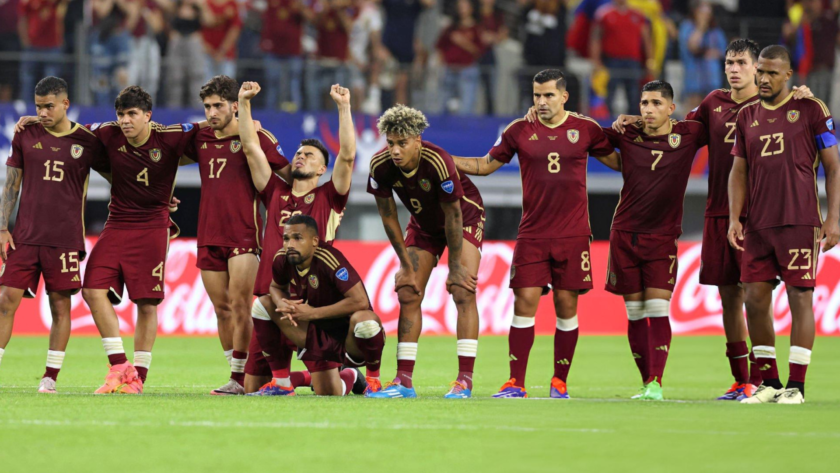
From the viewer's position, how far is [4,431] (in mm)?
6043

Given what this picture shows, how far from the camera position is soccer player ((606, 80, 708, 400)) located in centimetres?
880

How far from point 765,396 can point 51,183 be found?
5524 millimetres

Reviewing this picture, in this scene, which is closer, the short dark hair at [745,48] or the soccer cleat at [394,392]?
the soccer cleat at [394,392]

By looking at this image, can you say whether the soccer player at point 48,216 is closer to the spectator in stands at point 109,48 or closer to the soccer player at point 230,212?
the soccer player at point 230,212

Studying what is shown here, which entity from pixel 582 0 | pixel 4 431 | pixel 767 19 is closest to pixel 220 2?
pixel 582 0

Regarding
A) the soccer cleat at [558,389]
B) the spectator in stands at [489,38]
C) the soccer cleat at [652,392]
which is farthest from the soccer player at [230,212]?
the spectator in stands at [489,38]

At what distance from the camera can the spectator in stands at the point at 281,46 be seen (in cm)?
1850

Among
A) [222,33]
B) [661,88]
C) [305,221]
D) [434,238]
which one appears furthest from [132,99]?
[222,33]

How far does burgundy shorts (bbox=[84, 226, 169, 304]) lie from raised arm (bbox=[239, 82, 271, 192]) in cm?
97

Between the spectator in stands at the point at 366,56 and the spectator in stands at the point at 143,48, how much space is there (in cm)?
307

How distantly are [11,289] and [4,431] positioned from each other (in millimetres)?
3116

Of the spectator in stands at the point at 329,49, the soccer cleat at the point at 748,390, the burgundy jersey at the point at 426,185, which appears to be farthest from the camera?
the spectator in stands at the point at 329,49

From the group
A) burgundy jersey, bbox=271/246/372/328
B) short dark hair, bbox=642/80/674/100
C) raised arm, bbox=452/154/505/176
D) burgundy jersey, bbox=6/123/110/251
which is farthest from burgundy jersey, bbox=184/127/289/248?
short dark hair, bbox=642/80/674/100

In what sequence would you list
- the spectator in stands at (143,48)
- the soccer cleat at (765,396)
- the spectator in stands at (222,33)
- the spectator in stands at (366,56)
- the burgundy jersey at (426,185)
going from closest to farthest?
the soccer cleat at (765,396) → the burgundy jersey at (426,185) → the spectator in stands at (143,48) → the spectator in stands at (222,33) → the spectator in stands at (366,56)
